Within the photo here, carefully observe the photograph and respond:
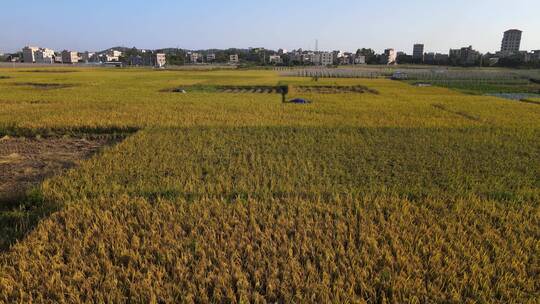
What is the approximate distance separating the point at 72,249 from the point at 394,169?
589cm

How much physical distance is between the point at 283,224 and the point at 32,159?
6.82 metres

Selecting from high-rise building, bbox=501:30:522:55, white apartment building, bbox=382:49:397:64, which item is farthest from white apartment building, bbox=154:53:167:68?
high-rise building, bbox=501:30:522:55

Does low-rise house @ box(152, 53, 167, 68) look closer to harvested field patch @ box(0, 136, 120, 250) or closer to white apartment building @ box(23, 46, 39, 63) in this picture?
white apartment building @ box(23, 46, 39, 63)

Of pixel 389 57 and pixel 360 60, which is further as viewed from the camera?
Answer: pixel 360 60

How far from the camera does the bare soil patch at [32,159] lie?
21.1ft

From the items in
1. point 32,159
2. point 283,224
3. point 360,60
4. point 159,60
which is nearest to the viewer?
point 283,224

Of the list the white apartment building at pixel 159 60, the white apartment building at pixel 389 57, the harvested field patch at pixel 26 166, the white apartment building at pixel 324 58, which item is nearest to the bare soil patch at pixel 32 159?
the harvested field patch at pixel 26 166

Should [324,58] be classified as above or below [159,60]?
above

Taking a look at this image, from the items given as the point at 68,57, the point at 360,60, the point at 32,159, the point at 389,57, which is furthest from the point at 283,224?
the point at 68,57

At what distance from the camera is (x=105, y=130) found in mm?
11750

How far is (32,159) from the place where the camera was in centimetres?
846

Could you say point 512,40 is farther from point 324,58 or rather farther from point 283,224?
point 283,224

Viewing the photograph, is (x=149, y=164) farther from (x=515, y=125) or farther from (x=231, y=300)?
(x=515, y=125)

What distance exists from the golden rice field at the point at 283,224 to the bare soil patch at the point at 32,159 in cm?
63
